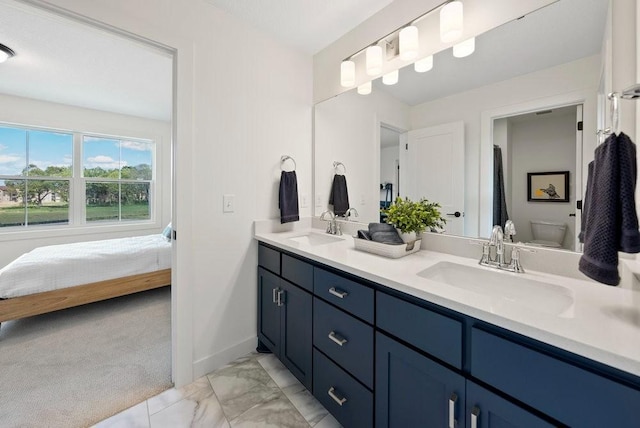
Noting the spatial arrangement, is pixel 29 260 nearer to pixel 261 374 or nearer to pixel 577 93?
pixel 261 374

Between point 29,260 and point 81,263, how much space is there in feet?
1.32

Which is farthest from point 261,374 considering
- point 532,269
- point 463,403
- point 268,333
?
point 532,269

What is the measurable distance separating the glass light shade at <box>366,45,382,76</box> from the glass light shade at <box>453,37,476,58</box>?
471mm

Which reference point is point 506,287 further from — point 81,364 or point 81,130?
point 81,130

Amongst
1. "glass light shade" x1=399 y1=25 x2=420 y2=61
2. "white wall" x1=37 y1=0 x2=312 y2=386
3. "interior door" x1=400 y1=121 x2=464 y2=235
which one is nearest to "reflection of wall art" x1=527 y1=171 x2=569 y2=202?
"interior door" x1=400 y1=121 x2=464 y2=235

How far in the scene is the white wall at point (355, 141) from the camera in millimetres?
1809

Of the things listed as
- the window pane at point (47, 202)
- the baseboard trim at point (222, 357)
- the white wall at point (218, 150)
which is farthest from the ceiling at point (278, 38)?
the baseboard trim at point (222, 357)

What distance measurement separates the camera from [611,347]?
563 millimetres

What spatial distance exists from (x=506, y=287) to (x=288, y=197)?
1.45 meters

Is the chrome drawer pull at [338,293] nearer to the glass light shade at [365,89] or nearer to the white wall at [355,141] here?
the white wall at [355,141]

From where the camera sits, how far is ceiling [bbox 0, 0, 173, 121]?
185cm

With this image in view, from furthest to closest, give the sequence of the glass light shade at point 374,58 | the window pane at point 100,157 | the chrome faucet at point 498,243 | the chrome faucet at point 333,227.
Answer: the window pane at point 100,157 < the chrome faucet at point 333,227 < the glass light shade at point 374,58 < the chrome faucet at point 498,243

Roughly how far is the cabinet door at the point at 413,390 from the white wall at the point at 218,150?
1.17 meters

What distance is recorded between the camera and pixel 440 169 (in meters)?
1.51
